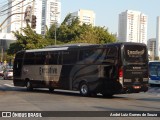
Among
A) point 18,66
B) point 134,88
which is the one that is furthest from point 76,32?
point 134,88

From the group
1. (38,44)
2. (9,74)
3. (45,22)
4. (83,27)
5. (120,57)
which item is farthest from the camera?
(45,22)

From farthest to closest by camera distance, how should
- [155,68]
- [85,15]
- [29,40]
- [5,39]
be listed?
1. [5,39]
2. [85,15]
3. [29,40]
4. [155,68]

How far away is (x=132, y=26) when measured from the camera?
122m

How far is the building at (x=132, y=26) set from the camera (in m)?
120

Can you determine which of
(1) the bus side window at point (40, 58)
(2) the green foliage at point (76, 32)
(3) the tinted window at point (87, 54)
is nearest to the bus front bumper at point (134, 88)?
(3) the tinted window at point (87, 54)

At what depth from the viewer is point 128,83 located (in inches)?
888

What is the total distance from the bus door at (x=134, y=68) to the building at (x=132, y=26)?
93955 mm

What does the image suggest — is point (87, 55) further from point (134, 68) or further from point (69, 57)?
point (134, 68)

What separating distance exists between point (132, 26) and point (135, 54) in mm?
100513

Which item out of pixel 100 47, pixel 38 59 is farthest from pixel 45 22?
pixel 100 47

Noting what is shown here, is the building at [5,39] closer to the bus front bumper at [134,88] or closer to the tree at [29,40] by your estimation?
the tree at [29,40]

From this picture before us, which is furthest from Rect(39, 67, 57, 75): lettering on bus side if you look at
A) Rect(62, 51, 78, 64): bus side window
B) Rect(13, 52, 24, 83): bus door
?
Rect(13, 52, 24, 83): bus door

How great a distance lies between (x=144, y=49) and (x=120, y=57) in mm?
1896

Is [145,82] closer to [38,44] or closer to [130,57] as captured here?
[130,57]
